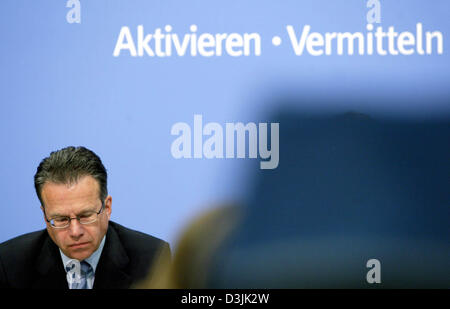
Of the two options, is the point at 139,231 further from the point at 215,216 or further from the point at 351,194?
the point at 351,194

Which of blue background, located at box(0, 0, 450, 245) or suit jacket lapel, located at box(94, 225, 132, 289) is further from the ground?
blue background, located at box(0, 0, 450, 245)

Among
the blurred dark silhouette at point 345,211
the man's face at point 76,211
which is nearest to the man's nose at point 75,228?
the man's face at point 76,211

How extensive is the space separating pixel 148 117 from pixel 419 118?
1.23 m

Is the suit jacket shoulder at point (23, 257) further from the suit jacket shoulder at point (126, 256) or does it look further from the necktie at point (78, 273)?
the suit jacket shoulder at point (126, 256)

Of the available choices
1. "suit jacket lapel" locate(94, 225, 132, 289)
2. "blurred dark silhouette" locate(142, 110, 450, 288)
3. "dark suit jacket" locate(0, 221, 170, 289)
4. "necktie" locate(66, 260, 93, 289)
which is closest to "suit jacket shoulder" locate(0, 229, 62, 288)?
Answer: "dark suit jacket" locate(0, 221, 170, 289)

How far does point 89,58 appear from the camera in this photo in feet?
A: 8.32

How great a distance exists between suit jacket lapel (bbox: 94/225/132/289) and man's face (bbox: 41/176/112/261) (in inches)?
1.9

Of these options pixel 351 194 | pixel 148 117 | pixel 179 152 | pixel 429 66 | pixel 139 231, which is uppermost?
pixel 429 66

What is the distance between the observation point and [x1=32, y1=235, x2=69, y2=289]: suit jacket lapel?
98.5 inches

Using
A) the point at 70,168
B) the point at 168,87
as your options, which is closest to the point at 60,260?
the point at 70,168

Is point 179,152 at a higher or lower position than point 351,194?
higher

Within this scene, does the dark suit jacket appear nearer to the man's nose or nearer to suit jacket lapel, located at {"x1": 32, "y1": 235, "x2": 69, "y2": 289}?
suit jacket lapel, located at {"x1": 32, "y1": 235, "x2": 69, "y2": 289}

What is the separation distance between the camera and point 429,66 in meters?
2.49

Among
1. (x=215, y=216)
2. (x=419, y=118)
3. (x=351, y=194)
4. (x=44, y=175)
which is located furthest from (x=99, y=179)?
(x=419, y=118)
